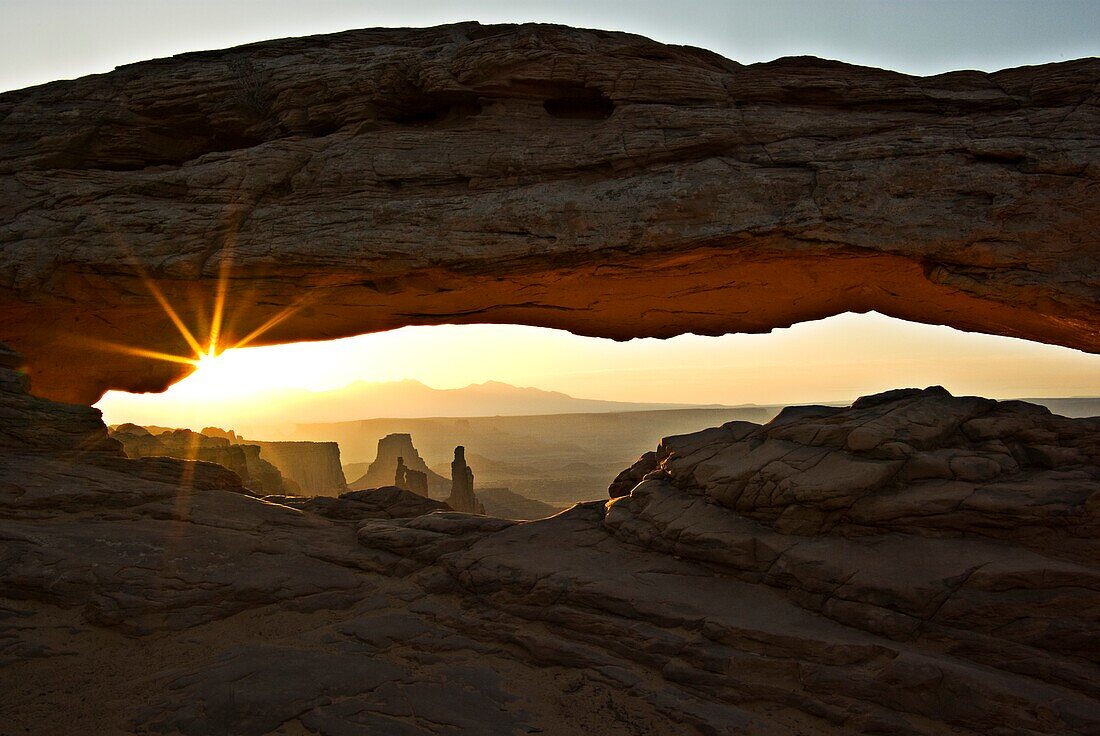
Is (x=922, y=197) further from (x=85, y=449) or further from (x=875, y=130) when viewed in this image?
(x=85, y=449)

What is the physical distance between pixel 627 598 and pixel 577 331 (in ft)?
30.7

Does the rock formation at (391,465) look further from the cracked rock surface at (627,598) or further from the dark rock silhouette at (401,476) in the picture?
the cracked rock surface at (627,598)

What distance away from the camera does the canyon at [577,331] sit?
9.05 meters

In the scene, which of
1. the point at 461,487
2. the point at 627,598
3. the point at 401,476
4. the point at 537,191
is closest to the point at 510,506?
the point at 401,476

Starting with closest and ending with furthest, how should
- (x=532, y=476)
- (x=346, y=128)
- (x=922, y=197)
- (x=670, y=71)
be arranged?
1. (x=922, y=197)
2. (x=670, y=71)
3. (x=346, y=128)
4. (x=532, y=476)

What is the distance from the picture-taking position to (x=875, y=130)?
13891 mm

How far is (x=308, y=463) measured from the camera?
5762cm

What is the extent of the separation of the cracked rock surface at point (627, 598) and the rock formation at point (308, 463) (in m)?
45.0

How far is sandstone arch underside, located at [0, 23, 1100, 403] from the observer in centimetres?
1297

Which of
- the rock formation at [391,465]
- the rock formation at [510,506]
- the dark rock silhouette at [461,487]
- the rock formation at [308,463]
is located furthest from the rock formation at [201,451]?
the rock formation at [391,465]

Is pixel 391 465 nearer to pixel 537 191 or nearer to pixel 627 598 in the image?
pixel 537 191

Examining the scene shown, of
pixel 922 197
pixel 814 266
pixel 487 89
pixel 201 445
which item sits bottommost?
pixel 201 445

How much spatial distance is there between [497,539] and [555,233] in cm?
664

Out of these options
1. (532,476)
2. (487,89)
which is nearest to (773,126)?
(487,89)
